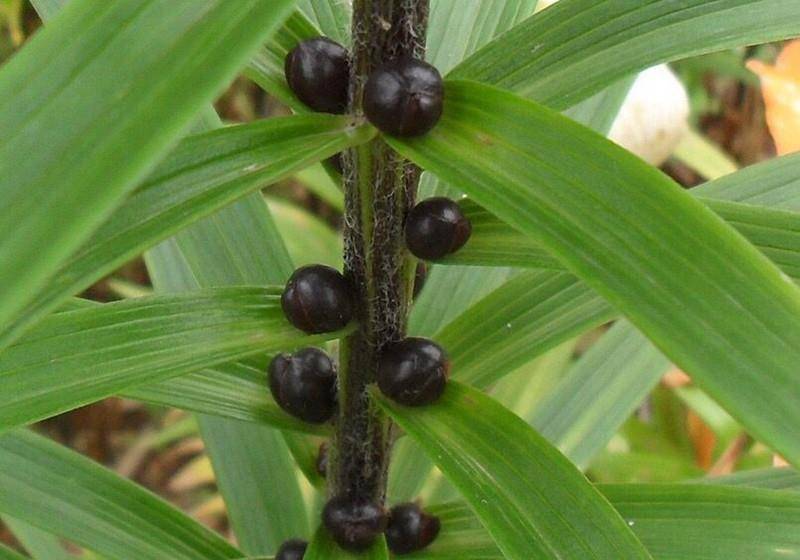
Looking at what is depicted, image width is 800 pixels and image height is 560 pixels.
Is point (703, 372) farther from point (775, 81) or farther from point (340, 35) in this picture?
point (775, 81)

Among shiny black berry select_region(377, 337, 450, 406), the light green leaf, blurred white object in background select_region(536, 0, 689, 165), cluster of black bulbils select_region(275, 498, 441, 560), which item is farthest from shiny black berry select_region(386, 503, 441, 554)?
the light green leaf

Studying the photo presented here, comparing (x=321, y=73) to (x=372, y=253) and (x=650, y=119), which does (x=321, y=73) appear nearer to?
(x=372, y=253)

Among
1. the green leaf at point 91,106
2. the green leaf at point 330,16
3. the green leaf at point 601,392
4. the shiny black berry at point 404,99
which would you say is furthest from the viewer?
the green leaf at point 601,392

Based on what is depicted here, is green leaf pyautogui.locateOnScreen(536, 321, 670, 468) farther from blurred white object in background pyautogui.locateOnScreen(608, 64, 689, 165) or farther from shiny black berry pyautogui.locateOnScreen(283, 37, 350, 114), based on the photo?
shiny black berry pyautogui.locateOnScreen(283, 37, 350, 114)

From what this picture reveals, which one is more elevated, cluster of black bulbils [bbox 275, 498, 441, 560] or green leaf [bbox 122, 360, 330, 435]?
green leaf [bbox 122, 360, 330, 435]

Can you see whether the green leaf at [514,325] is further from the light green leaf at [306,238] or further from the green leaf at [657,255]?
the light green leaf at [306,238]

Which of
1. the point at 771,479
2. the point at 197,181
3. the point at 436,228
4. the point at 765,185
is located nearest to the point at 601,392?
the point at 771,479

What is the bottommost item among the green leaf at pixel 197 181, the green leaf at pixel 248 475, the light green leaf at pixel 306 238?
the green leaf at pixel 197 181

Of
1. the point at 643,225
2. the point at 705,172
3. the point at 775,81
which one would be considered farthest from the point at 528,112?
the point at 705,172

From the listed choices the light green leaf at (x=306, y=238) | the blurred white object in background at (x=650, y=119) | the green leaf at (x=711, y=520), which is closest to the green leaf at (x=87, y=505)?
the green leaf at (x=711, y=520)
